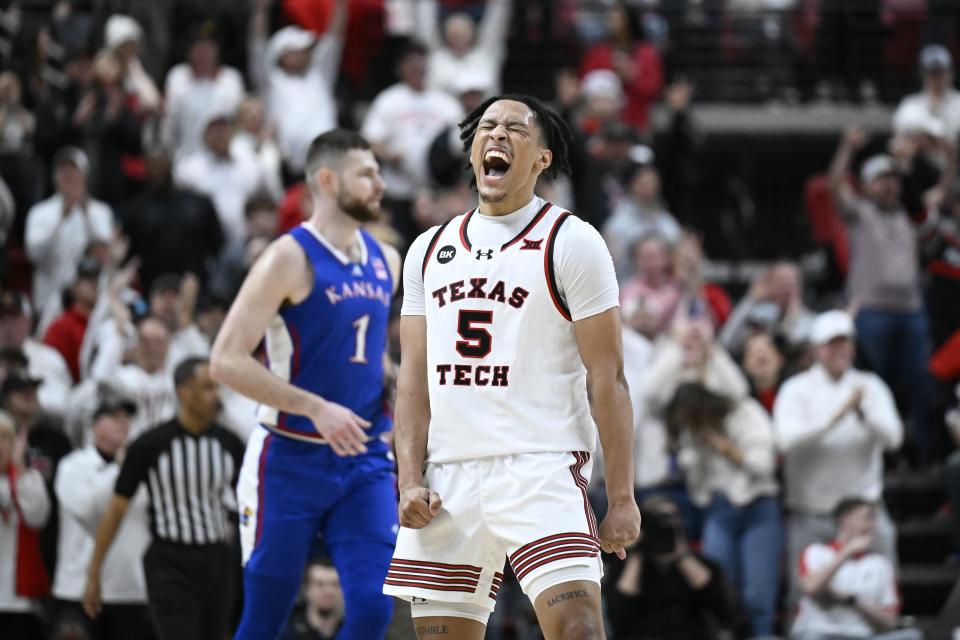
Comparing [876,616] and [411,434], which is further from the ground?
[411,434]

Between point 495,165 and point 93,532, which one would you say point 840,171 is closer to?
point 93,532

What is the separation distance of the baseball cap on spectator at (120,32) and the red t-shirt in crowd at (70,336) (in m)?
3.23

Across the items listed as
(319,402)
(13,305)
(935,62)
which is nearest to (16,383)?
(13,305)

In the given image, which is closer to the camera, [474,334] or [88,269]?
[474,334]

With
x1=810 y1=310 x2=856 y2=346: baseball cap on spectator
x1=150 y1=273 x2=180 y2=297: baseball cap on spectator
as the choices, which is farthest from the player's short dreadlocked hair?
x1=810 y1=310 x2=856 y2=346: baseball cap on spectator

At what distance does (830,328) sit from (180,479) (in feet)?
17.5

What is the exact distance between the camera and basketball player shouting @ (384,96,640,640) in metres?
5.66

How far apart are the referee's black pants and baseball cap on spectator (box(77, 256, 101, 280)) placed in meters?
3.58

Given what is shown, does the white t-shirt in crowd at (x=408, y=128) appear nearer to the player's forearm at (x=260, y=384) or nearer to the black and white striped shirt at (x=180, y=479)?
the black and white striped shirt at (x=180, y=479)

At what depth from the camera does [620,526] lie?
561 cm

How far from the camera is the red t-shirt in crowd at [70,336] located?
40.9 ft

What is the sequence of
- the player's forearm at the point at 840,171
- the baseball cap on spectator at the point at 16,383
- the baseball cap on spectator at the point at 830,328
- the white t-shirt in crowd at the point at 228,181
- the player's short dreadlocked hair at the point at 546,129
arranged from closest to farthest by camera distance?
the player's short dreadlocked hair at the point at 546,129
the baseball cap on spectator at the point at 16,383
the baseball cap on spectator at the point at 830,328
the white t-shirt in crowd at the point at 228,181
the player's forearm at the point at 840,171

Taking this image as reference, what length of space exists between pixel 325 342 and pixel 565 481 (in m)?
1.88

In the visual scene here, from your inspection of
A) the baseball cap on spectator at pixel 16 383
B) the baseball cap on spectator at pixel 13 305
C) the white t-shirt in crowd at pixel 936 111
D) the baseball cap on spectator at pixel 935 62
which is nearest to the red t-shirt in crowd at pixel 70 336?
the baseball cap on spectator at pixel 13 305
